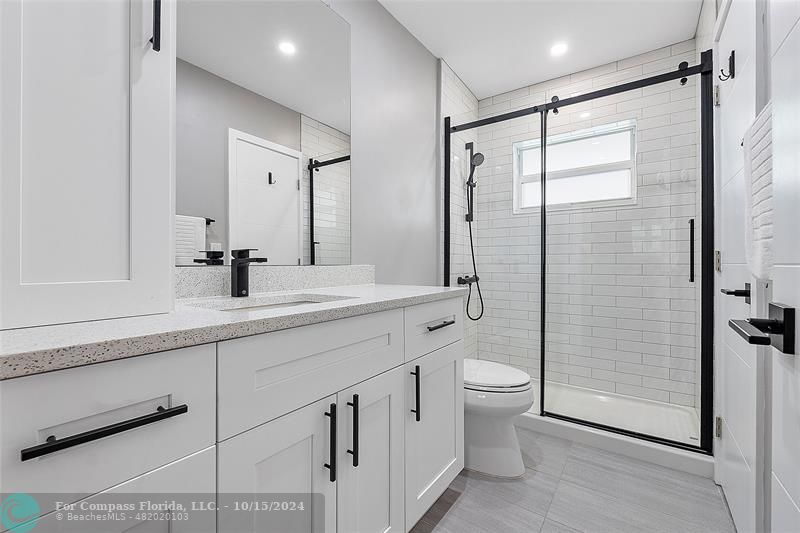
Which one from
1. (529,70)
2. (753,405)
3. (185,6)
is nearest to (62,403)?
(185,6)

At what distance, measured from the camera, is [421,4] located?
2.24 meters

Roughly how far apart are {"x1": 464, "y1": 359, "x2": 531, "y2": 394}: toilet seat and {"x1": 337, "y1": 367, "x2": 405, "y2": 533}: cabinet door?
Result: 0.71m

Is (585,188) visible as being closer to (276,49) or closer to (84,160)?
(276,49)

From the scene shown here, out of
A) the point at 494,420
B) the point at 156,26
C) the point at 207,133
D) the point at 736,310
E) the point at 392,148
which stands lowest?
the point at 494,420

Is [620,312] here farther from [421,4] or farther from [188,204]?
[188,204]

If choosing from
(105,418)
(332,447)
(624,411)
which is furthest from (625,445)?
(105,418)

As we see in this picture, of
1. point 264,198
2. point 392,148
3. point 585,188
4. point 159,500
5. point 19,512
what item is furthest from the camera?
→ point 585,188

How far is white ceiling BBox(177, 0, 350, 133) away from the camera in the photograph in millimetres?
1320

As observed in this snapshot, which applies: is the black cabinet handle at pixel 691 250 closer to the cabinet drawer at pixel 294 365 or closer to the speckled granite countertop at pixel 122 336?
the cabinet drawer at pixel 294 365

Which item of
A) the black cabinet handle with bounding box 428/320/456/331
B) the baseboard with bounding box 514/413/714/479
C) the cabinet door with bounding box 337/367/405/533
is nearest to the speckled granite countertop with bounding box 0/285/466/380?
the cabinet door with bounding box 337/367/405/533

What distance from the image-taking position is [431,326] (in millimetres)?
1433

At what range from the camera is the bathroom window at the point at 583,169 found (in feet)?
8.07

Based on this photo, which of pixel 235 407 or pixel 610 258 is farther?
pixel 610 258

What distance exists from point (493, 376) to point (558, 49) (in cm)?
234
